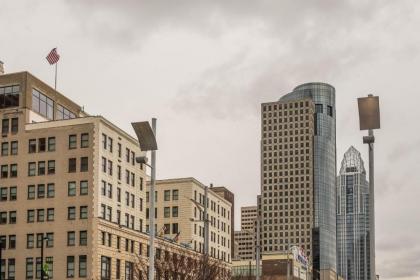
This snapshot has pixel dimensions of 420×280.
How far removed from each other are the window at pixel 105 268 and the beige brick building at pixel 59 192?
114 millimetres

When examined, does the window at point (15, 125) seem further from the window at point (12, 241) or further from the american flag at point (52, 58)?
the window at point (12, 241)

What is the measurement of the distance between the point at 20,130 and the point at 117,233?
19.0 m

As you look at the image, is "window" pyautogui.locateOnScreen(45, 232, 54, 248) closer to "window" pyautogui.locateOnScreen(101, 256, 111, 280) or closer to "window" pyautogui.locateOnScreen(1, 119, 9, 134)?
"window" pyautogui.locateOnScreen(101, 256, 111, 280)

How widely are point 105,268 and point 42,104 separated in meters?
25.5

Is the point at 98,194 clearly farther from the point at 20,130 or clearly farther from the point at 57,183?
the point at 20,130

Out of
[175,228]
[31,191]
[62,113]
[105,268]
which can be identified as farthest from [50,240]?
[175,228]

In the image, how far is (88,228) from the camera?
98.1 metres

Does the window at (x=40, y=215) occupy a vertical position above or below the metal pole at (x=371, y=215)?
above

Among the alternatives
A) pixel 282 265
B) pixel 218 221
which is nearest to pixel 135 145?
pixel 218 221

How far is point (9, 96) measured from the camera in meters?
106

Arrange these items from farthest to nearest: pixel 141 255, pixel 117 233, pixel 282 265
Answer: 1. pixel 282 265
2. pixel 141 255
3. pixel 117 233

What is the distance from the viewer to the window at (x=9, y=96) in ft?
345

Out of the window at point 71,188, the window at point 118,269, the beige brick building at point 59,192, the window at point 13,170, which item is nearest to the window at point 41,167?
the beige brick building at point 59,192

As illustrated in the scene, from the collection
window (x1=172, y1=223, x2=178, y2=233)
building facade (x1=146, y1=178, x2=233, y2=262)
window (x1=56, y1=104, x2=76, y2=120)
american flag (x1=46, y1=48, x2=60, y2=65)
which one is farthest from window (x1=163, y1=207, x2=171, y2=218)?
american flag (x1=46, y1=48, x2=60, y2=65)
